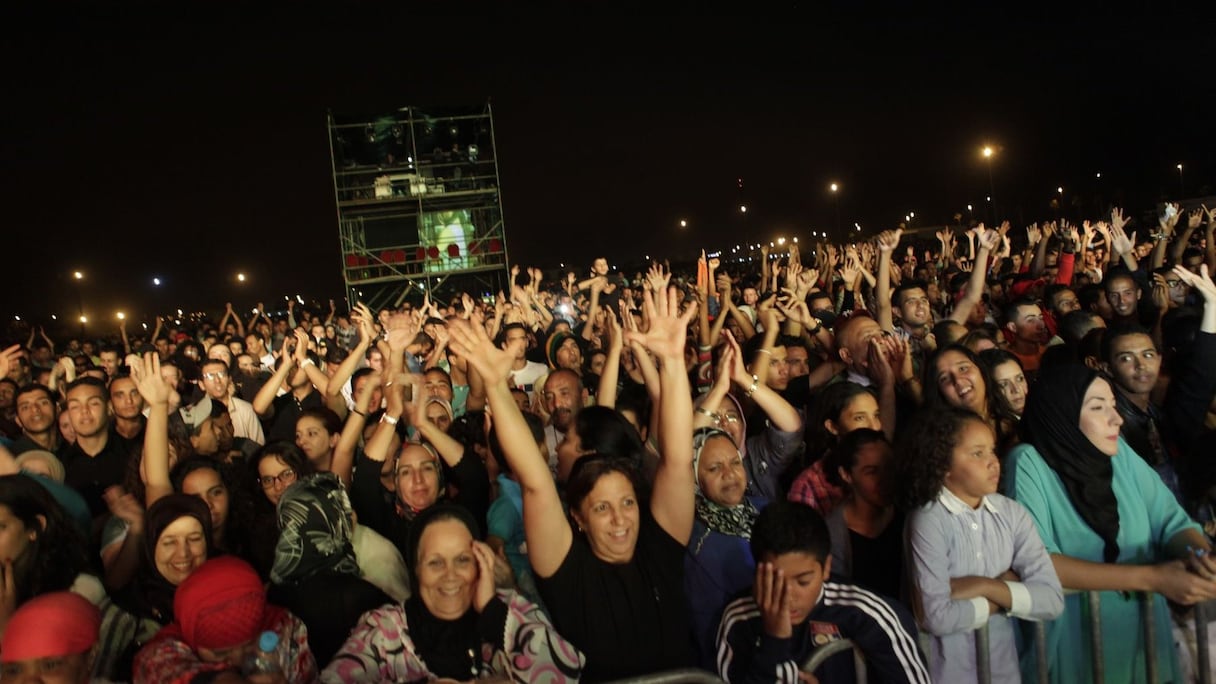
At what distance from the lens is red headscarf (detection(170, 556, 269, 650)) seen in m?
2.55

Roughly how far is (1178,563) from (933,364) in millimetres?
1500

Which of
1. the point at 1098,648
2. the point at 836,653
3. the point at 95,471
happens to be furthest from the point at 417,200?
the point at 1098,648

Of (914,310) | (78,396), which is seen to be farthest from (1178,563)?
(78,396)

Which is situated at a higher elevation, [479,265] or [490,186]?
[490,186]

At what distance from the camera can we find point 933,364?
4004 millimetres

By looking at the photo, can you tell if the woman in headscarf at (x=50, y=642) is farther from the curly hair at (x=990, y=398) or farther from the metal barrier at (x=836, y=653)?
the curly hair at (x=990, y=398)

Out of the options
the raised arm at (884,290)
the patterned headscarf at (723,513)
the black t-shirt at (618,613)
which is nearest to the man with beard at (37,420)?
the black t-shirt at (618,613)

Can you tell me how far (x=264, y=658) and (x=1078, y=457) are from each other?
316cm

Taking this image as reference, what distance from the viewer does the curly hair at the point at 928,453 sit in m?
2.74

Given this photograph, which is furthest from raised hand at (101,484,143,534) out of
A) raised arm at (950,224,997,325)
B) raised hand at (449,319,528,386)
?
raised arm at (950,224,997,325)

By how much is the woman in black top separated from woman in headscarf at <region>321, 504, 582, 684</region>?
12 centimetres

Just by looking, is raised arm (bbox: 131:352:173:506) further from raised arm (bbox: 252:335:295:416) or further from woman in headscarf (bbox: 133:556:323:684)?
raised arm (bbox: 252:335:295:416)

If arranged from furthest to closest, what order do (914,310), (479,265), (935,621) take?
1. (479,265)
2. (914,310)
3. (935,621)

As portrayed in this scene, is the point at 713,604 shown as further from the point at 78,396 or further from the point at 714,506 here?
the point at 78,396
